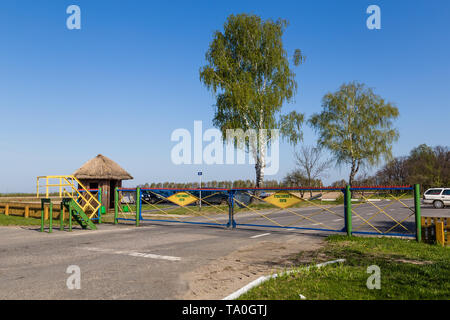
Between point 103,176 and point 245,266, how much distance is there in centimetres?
2001

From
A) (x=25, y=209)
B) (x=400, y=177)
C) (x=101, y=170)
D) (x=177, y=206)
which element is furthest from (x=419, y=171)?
(x=25, y=209)

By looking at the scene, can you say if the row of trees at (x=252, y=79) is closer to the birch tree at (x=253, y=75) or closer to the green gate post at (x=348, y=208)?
the birch tree at (x=253, y=75)

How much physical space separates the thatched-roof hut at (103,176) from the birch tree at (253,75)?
957 centimetres

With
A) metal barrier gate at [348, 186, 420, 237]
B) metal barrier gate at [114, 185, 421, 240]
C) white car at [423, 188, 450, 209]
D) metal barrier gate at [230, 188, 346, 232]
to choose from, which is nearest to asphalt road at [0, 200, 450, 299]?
metal barrier gate at [348, 186, 420, 237]

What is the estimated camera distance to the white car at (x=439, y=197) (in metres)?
28.0

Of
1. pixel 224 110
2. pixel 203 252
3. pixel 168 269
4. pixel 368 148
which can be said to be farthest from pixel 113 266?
pixel 368 148

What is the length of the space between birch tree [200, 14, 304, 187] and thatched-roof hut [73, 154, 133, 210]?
31.4 feet

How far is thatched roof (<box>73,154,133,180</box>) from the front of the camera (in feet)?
81.3

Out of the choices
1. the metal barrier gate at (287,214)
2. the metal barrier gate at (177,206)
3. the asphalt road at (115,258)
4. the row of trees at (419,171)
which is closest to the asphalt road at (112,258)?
the asphalt road at (115,258)

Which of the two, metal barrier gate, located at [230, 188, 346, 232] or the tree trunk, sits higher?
the tree trunk

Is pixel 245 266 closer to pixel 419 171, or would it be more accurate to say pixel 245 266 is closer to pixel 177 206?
pixel 177 206

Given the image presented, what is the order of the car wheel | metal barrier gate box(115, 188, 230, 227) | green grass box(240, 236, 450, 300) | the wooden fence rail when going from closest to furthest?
green grass box(240, 236, 450, 300) < metal barrier gate box(115, 188, 230, 227) < the wooden fence rail < the car wheel

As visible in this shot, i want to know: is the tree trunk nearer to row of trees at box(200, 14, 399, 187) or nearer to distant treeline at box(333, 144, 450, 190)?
row of trees at box(200, 14, 399, 187)

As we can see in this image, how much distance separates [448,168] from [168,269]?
69902mm
